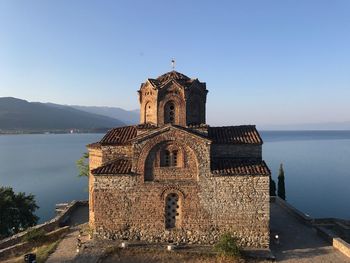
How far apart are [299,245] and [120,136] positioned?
12.5 m

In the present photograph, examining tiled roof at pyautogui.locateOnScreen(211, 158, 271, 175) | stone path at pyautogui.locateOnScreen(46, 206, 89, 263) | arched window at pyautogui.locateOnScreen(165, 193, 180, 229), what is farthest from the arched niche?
stone path at pyautogui.locateOnScreen(46, 206, 89, 263)

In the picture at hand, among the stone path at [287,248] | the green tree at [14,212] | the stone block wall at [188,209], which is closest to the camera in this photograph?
the stone path at [287,248]

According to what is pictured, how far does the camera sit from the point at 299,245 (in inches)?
730

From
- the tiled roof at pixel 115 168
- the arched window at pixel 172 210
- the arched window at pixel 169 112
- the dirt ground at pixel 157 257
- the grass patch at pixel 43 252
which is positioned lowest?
the grass patch at pixel 43 252

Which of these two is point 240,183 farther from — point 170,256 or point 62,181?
point 62,181

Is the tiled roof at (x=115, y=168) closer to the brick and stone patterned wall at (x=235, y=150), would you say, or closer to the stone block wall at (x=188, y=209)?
the stone block wall at (x=188, y=209)

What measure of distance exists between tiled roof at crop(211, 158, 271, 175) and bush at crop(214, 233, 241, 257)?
11.6 ft

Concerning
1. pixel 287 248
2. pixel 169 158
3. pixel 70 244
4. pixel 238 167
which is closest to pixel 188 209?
pixel 169 158

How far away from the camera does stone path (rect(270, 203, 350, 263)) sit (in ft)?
54.9

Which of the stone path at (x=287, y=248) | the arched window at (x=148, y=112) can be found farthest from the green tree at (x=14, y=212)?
the arched window at (x=148, y=112)

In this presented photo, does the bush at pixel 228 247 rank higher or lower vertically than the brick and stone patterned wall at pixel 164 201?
lower

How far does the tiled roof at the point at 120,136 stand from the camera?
19.9m

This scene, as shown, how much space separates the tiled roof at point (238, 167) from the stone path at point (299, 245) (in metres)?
4.45

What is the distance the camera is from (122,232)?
18.2m
